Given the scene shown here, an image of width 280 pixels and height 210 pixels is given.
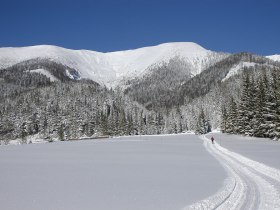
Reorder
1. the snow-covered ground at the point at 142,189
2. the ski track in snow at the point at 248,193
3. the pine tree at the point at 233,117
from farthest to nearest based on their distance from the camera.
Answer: the pine tree at the point at 233,117 < the snow-covered ground at the point at 142,189 < the ski track in snow at the point at 248,193

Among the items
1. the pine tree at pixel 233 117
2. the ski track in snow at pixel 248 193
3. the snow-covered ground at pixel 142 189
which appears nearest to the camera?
the ski track in snow at pixel 248 193

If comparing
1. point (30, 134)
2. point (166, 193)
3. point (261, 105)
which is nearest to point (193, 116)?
point (30, 134)

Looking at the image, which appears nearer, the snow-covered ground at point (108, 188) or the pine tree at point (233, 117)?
the snow-covered ground at point (108, 188)

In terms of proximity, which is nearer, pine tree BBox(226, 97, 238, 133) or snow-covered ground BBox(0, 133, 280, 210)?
snow-covered ground BBox(0, 133, 280, 210)

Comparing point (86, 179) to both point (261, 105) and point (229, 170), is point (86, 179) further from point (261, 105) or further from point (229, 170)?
point (261, 105)

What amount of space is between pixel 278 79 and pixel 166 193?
45161 mm

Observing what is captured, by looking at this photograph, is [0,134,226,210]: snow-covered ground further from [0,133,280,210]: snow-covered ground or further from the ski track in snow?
the ski track in snow

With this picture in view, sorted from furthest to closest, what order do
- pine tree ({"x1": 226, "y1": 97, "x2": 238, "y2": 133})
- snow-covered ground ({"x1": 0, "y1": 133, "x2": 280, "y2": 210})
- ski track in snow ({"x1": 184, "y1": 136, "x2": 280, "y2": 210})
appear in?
pine tree ({"x1": 226, "y1": 97, "x2": 238, "y2": 133}), snow-covered ground ({"x1": 0, "y1": 133, "x2": 280, "y2": 210}), ski track in snow ({"x1": 184, "y1": 136, "x2": 280, "y2": 210})

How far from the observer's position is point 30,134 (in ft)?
523

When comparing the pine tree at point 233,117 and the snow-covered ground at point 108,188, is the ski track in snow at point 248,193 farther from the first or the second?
the pine tree at point 233,117

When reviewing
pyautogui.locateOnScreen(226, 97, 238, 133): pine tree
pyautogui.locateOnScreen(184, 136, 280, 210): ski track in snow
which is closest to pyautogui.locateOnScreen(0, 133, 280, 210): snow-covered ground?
pyautogui.locateOnScreen(184, 136, 280, 210): ski track in snow

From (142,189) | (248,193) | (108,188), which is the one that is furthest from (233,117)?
(108,188)

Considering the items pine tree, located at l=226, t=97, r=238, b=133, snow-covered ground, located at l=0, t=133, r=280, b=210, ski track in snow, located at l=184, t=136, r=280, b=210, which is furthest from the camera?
pine tree, located at l=226, t=97, r=238, b=133

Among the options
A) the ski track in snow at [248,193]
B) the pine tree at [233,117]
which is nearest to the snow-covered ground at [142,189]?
the ski track in snow at [248,193]
